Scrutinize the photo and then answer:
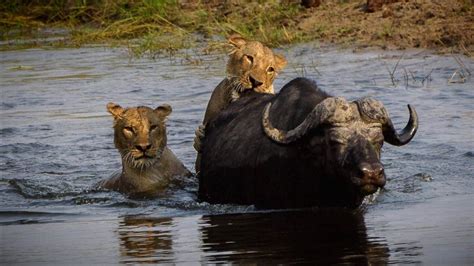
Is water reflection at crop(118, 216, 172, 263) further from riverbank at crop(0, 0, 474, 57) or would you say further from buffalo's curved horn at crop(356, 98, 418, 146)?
Result: riverbank at crop(0, 0, 474, 57)

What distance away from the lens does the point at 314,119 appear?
29.3ft

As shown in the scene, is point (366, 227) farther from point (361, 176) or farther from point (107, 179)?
point (107, 179)

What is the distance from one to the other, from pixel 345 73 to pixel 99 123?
3068 mm

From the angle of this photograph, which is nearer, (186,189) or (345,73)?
(186,189)

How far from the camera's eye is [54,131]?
1420 centimetres

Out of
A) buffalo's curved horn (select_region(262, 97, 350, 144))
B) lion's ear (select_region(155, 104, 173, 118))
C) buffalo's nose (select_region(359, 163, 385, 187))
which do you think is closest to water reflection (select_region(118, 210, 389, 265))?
buffalo's nose (select_region(359, 163, 385, 187))

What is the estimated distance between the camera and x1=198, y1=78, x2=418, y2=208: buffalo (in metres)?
8.76

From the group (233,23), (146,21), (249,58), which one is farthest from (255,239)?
(146,21)

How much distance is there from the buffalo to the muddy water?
0.16 metres

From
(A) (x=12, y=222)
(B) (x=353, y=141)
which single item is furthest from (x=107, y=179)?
(B) (x=353, y=141)

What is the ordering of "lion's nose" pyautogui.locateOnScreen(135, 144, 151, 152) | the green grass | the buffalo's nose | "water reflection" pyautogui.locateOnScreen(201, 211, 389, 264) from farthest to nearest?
the green grass, "lion's nose" pyautogui.locateOnScreen(135, 144, 151, 152), the buffalo's nose, "water reflection" pyautogui.locateOnScreen(201, 211, 389, 264)

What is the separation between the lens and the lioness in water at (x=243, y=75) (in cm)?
1124

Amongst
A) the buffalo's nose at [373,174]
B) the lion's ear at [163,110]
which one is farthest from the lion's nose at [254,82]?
the buffalo's nose at [373,174]

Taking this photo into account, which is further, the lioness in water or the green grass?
the green grass
